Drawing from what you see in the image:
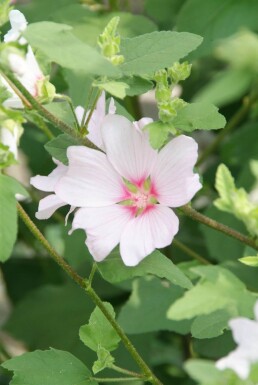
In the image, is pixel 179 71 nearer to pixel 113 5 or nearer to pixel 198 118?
pixel 198 118

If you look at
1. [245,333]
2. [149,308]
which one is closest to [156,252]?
[245,333]

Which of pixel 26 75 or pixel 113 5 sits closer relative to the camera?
pixel 26 75

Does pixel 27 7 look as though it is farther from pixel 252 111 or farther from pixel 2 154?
pixel 2 154

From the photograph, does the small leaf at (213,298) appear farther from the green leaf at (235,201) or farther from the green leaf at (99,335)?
the green leaf at (99,335)

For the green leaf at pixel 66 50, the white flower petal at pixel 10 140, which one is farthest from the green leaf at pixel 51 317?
the green leaf at pixel 66 50

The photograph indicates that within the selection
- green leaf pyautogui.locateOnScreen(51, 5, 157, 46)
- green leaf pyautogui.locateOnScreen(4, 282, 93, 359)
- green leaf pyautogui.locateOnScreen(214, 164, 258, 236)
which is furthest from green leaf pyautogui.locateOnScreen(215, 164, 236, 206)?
green leaf pyautogui.locateOnScreen(4, 282, 93, 359)

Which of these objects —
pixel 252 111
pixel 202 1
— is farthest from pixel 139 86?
pixel 252 111
